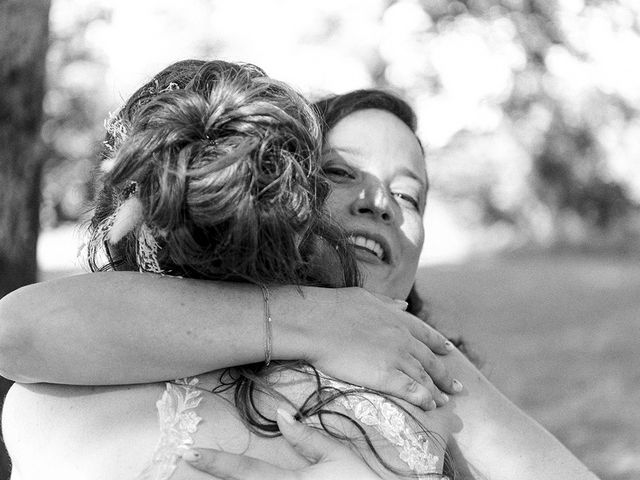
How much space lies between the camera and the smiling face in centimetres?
259

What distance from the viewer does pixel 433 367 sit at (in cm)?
223

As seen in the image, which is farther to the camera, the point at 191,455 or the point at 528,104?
the point at 528,104

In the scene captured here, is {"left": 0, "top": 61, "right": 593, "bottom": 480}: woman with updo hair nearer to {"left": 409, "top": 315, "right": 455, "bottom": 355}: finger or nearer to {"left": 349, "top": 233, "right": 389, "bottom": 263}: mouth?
{"left": 409, "top": 315, "right": 455, "bottom": 355}: finger

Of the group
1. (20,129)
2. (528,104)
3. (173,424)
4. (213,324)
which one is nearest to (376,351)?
(213,324)

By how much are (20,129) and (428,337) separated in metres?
1.97

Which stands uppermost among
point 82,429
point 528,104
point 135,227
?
point 135,227

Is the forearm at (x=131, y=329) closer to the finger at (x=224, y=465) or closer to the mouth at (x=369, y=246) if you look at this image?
the finger at (x=224, y=465)

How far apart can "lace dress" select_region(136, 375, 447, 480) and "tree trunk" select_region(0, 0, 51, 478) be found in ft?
5.45

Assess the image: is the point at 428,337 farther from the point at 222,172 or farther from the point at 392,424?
the point at 222,172

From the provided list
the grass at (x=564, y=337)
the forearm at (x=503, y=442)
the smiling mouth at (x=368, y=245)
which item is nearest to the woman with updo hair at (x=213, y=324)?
the forearm at (x=503, y=442)

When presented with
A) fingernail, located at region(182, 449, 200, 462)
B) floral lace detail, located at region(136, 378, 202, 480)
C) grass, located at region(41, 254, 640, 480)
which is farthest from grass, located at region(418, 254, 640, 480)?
fingernail, located at region(182, 449, 200, 462)

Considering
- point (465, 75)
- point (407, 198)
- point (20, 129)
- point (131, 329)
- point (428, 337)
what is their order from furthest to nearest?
point (465, 75) → point (20, 129) → point (407, 198) → point (428, 337) → point (131, 329)

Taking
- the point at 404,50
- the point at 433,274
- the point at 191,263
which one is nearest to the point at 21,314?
the point at 191,263

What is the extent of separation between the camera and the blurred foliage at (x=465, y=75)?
14.2 meters
